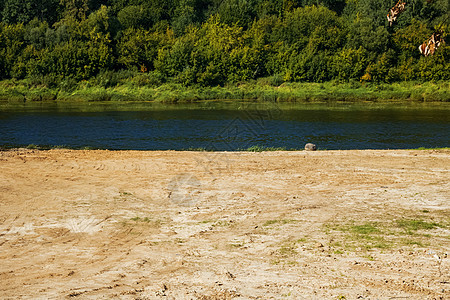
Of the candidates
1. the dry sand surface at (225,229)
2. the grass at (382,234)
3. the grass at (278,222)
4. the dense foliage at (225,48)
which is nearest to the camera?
the dry sand surface at (225,229)

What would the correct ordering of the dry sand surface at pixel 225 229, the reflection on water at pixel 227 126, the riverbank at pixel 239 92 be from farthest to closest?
1. the riverbank at pixel 239 92
2. the reflection on water at pixel 227 126
3. the dry sand surface at pixel 225 229

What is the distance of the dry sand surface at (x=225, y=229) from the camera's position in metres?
8.02

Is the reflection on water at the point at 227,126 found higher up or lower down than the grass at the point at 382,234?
lower down

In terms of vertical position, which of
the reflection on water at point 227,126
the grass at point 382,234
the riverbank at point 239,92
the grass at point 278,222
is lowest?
the riverbank at point 239,92

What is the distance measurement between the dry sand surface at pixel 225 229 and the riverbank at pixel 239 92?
3531 centimetres

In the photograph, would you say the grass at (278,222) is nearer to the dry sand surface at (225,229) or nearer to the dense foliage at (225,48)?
the dry sand surface at (225,229)

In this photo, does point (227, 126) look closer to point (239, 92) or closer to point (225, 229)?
point (225, 229)

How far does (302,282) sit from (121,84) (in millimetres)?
53171

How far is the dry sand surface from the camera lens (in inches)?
316

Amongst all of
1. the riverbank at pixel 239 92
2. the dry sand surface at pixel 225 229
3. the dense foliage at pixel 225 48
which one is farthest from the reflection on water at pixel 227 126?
the dense foliage at pixel 225 48

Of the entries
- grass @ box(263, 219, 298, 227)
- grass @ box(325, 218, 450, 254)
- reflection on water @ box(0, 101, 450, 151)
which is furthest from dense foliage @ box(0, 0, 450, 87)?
grass @ box(325, 218, 450, 254)

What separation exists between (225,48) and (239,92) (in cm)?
1038

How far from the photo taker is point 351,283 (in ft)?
26.2

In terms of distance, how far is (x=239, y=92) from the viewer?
55188mm
